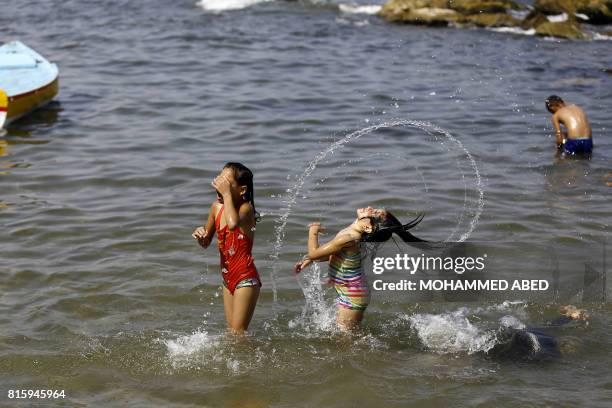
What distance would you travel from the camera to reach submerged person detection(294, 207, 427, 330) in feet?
21.2

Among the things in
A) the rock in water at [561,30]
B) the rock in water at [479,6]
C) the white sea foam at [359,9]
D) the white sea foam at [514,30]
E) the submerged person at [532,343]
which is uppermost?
the rock in water at [479,6]

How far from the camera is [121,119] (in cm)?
1514

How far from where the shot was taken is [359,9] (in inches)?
1102

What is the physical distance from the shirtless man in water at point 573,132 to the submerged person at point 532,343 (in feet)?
19.6

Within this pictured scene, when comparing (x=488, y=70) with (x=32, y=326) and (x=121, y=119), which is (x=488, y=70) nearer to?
(x=121, y=119)

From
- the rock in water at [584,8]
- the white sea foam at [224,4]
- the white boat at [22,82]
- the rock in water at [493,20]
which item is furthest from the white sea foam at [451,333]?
the white sea foam at [224,4]

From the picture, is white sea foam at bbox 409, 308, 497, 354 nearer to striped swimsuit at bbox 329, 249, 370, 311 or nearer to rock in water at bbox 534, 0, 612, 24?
striped swimsuit at bbox 329, 249, 370, 311

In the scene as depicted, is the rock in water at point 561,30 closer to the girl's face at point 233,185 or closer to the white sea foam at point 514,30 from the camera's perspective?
the white sea foam at point 514,30

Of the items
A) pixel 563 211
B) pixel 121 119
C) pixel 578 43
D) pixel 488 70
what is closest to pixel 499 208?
pixel 563 211

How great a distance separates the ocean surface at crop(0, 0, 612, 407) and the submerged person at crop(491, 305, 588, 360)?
9 centimetres

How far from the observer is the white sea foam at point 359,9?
90.5 ft

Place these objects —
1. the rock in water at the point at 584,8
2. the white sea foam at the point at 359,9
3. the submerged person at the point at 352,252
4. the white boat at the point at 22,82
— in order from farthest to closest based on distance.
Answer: the white sea foam at the point at 359,9 → the rock in water at the point at 584,8 → the white boat at the point at 22,82 → the submerged person at the point at 352,252

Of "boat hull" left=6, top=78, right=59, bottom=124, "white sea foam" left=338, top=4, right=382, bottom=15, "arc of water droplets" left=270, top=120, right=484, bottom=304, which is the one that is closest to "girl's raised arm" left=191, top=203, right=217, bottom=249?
"arc of water droplets" left=270, top=120, right=484, bottom=304

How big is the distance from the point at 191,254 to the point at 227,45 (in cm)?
1369
